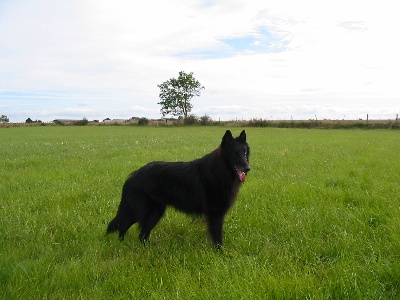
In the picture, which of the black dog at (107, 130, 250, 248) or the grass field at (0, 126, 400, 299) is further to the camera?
the black dog at (107, 130, 250, 248)

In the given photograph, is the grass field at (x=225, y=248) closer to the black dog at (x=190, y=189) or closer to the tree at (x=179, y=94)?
the black dog at (x=190, y=189)

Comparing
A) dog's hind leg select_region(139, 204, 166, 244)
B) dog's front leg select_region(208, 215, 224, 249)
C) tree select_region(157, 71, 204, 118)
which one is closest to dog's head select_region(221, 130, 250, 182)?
dog's front leg select_region(208, 215, 224, 249)

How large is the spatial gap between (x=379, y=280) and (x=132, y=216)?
3.35m

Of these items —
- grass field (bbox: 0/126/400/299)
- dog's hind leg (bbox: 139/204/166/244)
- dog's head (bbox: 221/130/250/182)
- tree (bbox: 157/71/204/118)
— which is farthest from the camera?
tree (bbox: 157/71/204/118)

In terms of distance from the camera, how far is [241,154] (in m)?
4.77

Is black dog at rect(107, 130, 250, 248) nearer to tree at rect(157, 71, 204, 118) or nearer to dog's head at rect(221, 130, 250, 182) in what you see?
dog's head at rect(221, 130, 250, 182)

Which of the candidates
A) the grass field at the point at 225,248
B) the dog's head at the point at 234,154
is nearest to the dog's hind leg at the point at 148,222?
the grass field at the point at 225,248

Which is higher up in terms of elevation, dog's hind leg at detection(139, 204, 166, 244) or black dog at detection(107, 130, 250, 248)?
black dog at detection(107, 130, 250, 248)

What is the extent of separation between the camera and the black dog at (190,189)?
481cm

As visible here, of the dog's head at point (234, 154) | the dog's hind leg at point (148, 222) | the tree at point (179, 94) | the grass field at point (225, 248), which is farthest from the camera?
the tree at point (179, 94)

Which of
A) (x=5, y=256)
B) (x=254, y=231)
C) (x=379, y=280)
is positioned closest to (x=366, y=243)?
(x=379, y=280)

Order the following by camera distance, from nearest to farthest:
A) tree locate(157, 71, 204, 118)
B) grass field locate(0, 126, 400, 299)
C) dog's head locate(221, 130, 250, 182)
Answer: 1. grass field locate(0, 126, 400, 299)
2. dog's head locate(221, 130, 250, 182)
3. tree locate(157, 71, 204, 118)

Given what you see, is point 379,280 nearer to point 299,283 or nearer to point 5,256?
point 299,283

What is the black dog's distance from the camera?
189 inches
